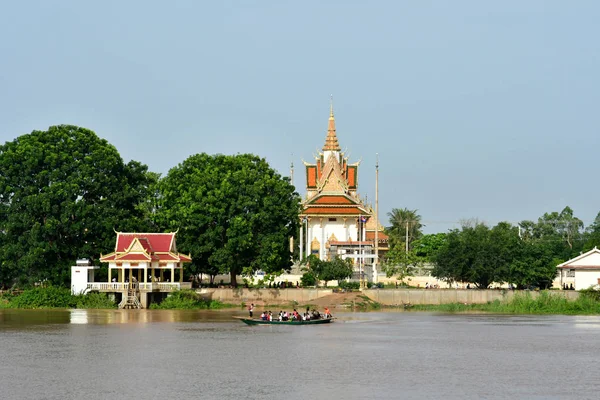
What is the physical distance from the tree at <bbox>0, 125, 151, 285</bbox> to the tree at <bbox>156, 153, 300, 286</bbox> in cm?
351

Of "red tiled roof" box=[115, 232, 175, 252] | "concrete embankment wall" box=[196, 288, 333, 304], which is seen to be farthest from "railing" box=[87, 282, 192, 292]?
"concrete embankment wall" box=[196, 288, 333, 304]

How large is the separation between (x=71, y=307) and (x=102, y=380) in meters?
38.5

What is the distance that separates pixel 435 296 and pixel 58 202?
29.5 m

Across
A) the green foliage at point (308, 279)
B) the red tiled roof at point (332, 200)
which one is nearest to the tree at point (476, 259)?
the green foliage at point (308, 279)

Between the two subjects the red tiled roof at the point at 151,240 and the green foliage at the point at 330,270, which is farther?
the green foliage at the point at 330,270

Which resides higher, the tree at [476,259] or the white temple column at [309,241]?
the white temple column at [309,241]

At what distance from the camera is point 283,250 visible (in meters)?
82.3

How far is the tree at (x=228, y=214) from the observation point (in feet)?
264

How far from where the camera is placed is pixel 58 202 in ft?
258

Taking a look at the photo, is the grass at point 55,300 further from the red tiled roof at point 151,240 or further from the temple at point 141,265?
the red tiled roof at point 151,240

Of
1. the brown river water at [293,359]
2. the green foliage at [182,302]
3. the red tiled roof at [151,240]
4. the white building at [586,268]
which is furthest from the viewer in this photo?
the white building at [586,268]

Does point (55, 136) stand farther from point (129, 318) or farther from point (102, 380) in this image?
point (102, 380)

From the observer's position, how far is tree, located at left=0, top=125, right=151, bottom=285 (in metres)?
77.9

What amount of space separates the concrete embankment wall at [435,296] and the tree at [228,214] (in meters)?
8.12
